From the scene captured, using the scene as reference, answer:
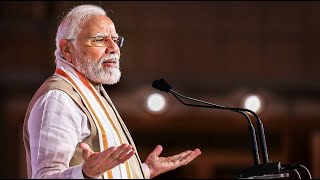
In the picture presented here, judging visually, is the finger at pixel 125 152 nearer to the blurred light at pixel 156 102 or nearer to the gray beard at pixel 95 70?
the gray beard at pixel 95 70

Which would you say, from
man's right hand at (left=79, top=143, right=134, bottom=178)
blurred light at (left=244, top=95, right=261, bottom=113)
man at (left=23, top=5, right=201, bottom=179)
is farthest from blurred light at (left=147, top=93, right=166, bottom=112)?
man's right hand at (left=79, top=143, right=134, bottom=178)

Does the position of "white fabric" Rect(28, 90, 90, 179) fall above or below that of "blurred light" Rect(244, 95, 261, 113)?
above

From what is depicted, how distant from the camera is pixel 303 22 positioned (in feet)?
23.5

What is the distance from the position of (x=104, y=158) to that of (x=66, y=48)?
0.70 meters

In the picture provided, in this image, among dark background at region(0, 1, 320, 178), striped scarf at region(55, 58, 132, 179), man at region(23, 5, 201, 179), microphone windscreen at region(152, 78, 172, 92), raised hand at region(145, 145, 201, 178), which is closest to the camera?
man at region(23, 5, 201, 179)

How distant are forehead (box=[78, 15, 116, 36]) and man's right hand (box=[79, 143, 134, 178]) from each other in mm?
602

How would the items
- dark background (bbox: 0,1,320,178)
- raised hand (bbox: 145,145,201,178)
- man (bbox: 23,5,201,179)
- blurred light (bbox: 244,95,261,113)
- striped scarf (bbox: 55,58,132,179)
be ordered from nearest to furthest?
man (bbox: 23,5,201,179), striped scarf (bbox: 55,58,132,179), raised hand (bbox: 145,145,201,178), blurred light (bbox: 244,95,261,113), dark background (bbox: 0,1,320,178)

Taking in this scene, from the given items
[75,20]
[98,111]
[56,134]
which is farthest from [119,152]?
[75,20]

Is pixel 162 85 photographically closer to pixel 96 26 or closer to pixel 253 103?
pixel 96 26

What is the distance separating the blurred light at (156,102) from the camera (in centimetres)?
678

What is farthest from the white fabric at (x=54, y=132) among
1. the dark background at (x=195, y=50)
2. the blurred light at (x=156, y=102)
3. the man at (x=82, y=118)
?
the dark background at (x=195, y=50)

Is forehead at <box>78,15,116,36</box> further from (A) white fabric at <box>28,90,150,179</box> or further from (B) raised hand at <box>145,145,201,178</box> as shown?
(B) raised hand at <box>145,145,201,178</box>

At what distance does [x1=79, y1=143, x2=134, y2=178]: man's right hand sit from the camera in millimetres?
2510

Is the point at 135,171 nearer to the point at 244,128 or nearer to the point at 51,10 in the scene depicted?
the point at 51,10
